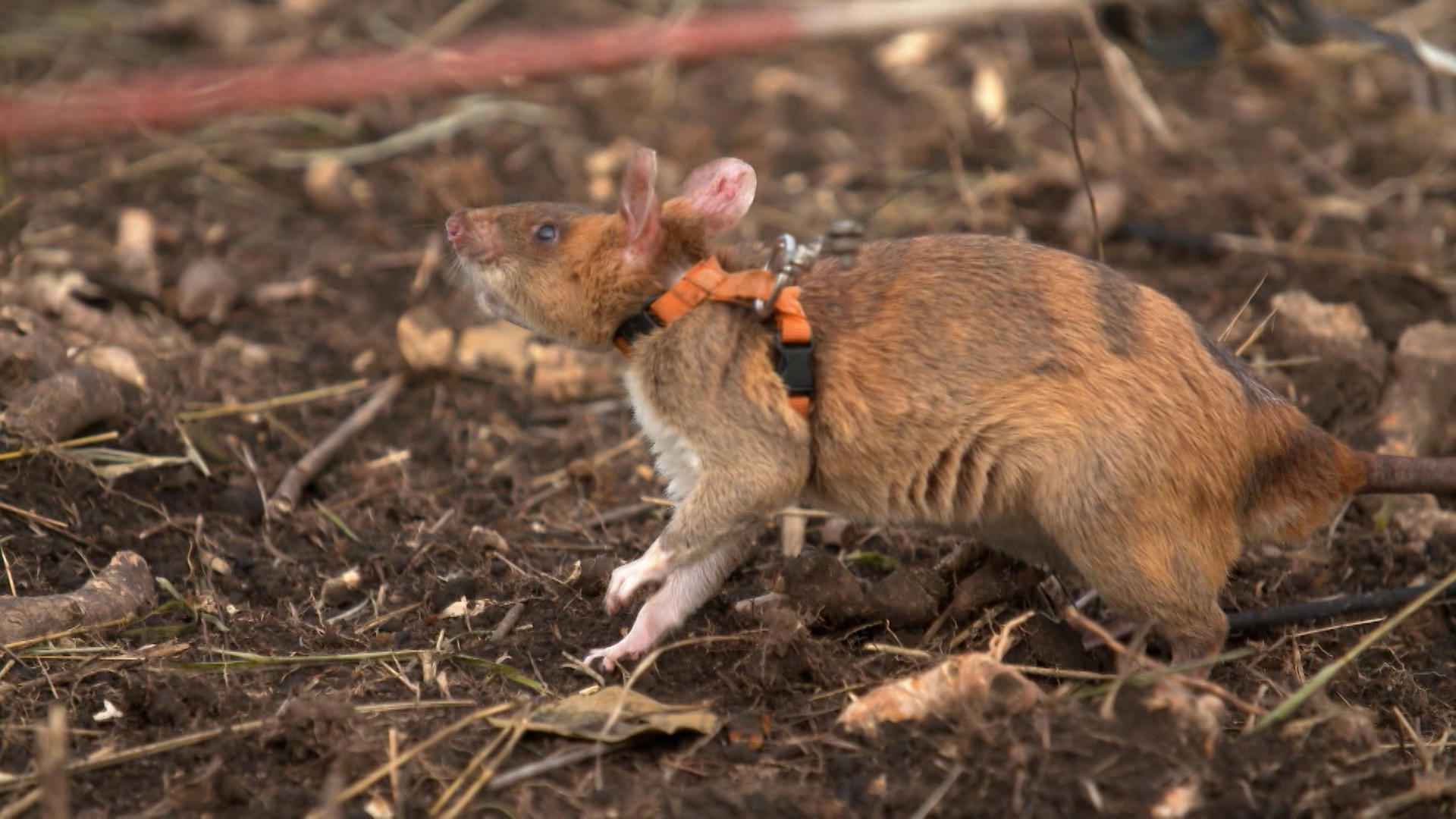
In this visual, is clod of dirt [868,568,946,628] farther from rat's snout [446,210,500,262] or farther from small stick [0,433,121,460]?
small stick [0,433,121,460]

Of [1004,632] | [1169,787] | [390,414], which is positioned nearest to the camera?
[1169,787]

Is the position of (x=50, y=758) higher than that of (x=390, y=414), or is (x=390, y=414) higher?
(x=50, y=758)

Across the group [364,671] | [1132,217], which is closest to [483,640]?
[364,671]

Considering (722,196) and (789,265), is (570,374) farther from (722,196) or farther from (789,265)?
(789,265)

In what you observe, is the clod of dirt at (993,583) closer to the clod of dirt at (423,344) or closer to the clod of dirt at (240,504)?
the clod of dirt at (240,504)

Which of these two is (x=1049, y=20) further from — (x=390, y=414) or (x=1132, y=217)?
(x=390, y=414)

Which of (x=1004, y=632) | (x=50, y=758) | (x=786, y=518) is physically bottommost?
(x=786, y=518)

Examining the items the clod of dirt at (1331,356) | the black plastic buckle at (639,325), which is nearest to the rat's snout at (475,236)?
the black plastic buckle at (639,325)
